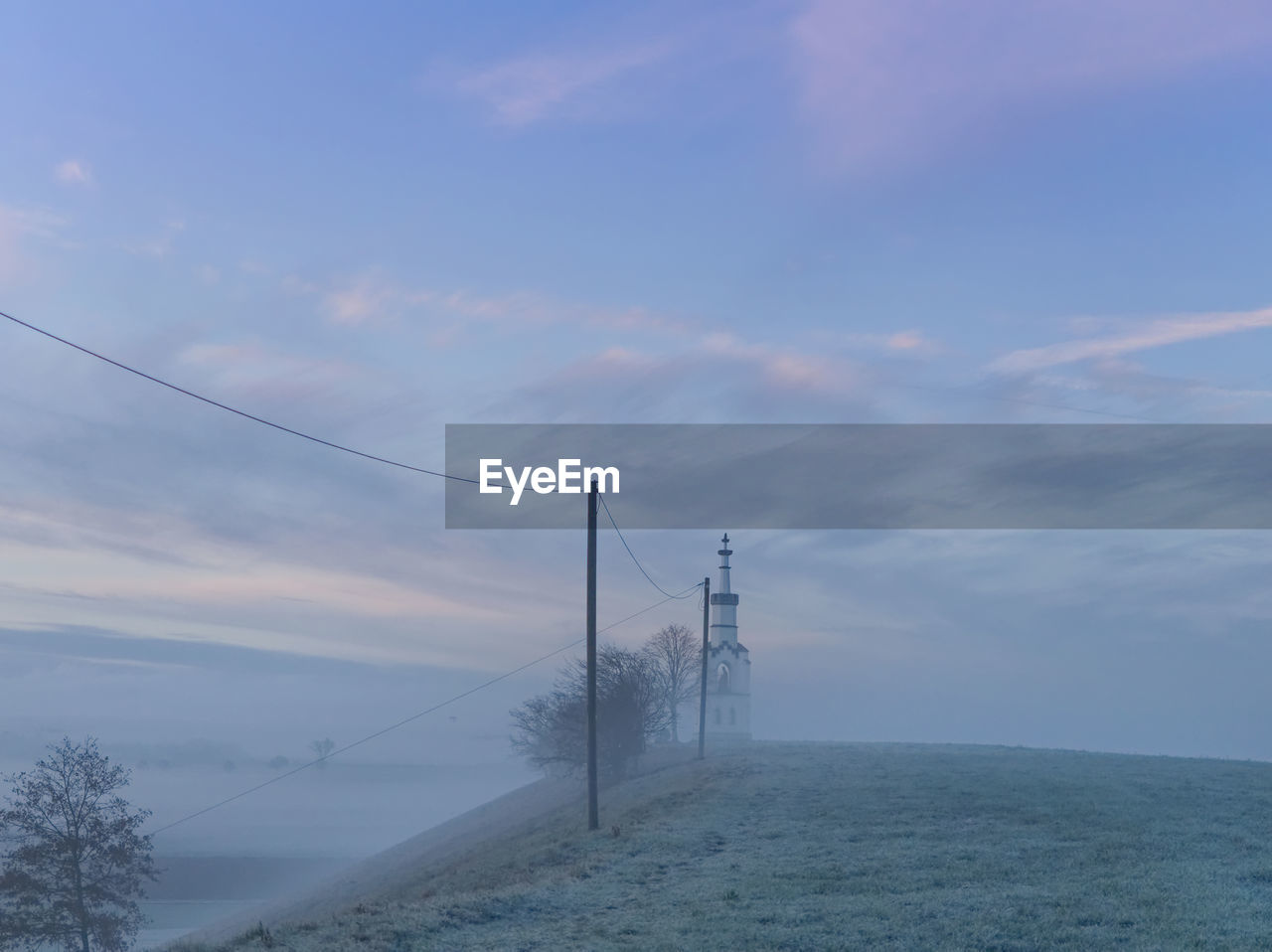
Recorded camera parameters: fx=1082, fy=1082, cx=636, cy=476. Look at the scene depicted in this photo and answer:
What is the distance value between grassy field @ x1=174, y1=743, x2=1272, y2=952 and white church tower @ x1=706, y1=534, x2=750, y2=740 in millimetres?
45867

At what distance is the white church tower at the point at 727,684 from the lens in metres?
84.7

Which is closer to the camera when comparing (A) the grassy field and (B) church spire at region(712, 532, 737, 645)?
(A) the grassy field

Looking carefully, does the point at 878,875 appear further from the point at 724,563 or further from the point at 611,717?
the point at 724,563

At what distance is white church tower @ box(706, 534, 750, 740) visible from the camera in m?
84.7

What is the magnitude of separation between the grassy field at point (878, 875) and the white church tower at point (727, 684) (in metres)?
45.9

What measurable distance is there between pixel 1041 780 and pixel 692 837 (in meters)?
15.6

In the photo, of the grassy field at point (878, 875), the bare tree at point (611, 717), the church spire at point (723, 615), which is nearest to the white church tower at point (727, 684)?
the church spire at point (723, 615)

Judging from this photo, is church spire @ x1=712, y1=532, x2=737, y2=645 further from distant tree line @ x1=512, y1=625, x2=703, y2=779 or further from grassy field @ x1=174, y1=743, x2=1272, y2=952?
grassy field @ x1=174, y1=743, x2=1272, y2=952

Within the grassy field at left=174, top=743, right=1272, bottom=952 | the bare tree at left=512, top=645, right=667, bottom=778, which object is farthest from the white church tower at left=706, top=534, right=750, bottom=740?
the grassy field at left=174, top=743, right=1272, bottom=952

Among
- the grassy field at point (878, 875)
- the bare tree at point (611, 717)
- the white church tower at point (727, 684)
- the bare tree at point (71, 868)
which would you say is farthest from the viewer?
the white church tower at point (727, 684)

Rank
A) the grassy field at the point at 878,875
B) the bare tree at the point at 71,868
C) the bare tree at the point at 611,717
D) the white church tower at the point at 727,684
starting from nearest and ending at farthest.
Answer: the grassy field at the point at 878,875 → the bare tree at the point at 71,868 → the bare tree at the point at 611,717 → the white church tower at the point at 727,684

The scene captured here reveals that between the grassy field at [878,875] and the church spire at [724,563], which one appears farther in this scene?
the church spire at [724,563]

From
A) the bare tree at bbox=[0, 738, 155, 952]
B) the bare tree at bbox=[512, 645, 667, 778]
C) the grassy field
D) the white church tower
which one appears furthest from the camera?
the white church tower

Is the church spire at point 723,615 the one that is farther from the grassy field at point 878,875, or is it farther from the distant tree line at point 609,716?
the grassy field at point 878,875
